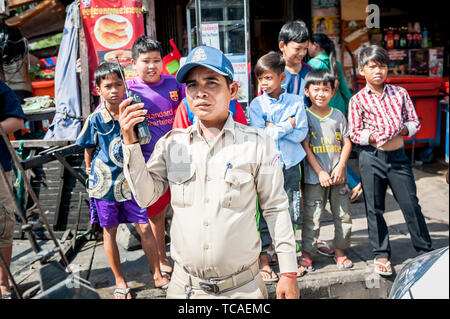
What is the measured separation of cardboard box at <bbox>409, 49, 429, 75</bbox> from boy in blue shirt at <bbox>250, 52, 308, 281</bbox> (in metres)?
5.69

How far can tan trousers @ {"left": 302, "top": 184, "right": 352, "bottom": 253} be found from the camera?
3.73 meters

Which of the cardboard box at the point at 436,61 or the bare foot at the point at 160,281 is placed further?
the cardboard box at the point at 436,61

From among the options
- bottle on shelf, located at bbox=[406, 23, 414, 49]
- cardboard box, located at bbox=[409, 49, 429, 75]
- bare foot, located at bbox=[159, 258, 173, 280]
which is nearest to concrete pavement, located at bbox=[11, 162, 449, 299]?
bare foot, located at bbox=[159, 258, 173, 280]

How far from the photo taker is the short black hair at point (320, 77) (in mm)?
3562

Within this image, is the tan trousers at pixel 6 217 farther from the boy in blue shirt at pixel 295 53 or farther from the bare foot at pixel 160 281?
the boy in blue shirt at pixel 295 53

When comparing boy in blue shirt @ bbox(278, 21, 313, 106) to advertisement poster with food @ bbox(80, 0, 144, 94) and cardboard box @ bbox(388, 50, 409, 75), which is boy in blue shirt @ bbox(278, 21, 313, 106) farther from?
cardboard box @ bbox(388, 50, 409, 75)

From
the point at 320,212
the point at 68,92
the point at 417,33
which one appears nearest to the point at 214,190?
the point at 320,212

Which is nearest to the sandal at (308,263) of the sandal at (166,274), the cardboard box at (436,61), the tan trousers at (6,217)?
the sandal at (166,274)

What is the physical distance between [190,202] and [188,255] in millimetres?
258

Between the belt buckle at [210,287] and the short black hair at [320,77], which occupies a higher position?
the short black hair at [320,77]

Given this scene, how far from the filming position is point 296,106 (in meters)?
3.51

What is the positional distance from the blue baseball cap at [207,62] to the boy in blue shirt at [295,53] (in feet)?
6.13
